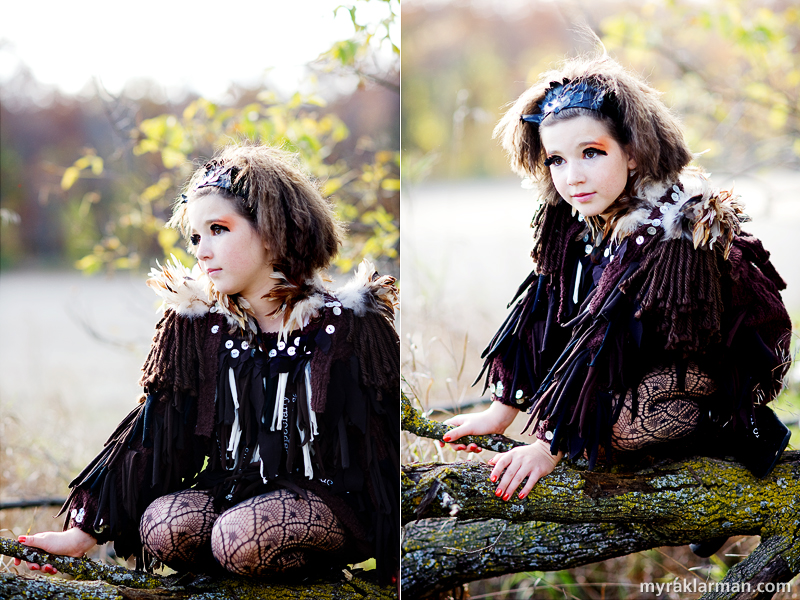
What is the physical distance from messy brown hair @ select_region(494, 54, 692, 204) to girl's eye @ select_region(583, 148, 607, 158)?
5 centimetres

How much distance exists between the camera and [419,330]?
228 cm

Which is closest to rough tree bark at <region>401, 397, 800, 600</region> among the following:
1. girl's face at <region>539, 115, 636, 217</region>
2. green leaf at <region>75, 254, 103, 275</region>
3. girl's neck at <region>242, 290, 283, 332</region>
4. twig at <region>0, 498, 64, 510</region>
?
girl's neck at <region>242, 290, 283, 332</region>


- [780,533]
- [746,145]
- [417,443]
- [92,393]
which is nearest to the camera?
[780,533]

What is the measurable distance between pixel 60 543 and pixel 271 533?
0.47 m

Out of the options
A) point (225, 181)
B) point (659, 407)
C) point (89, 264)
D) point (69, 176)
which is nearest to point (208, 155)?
point (69, 176)

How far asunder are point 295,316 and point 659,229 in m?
0.80

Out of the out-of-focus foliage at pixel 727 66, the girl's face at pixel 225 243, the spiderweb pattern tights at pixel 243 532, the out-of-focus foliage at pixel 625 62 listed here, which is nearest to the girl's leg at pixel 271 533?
the spiderweb pattern tights at pixel 243 532

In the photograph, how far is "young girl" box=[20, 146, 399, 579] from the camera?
1.48 meters

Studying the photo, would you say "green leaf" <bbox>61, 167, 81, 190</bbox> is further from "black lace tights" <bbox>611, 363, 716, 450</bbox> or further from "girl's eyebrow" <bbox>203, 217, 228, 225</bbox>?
"black lace tights" <bbox>611, 363, 716, 450</bbox>

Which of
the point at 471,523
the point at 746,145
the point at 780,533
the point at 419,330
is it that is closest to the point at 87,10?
the point at 419,330

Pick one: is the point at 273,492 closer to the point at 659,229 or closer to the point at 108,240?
the point at 659,229

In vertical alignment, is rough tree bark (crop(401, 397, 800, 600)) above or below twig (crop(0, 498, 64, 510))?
above

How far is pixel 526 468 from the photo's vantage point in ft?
5.17

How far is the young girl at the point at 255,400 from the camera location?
1.48 m
